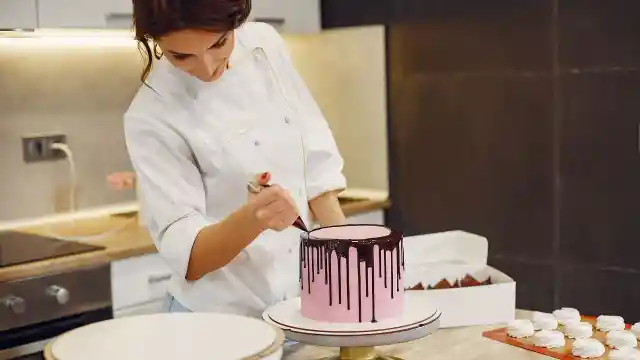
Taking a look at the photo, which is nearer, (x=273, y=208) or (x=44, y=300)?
(x=273, y=208)

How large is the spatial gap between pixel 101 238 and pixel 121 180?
1.16 ft

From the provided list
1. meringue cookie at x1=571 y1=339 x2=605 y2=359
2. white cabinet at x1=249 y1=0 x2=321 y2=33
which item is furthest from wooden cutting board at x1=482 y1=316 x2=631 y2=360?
white cabinet at x1=249 y1=0 x2=321 y2=33

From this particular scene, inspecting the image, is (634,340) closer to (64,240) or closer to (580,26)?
(580,26)

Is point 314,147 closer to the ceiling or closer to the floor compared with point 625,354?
closer to the ceiling

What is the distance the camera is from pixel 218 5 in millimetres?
1246

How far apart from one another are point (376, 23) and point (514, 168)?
64cm

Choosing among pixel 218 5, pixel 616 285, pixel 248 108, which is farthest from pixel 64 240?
pixel 616 285

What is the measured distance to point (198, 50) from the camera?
130 cm

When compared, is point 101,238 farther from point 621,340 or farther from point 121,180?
point 621,340

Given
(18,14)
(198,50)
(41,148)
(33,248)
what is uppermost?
(18,14)

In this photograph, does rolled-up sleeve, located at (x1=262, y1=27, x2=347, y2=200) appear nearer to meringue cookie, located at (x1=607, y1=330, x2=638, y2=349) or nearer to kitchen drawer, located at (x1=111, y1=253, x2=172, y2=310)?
meringue cookie, located at (x1=607, y1=330, x2=638, y2=349)

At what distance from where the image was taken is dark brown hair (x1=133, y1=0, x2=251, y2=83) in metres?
1.23

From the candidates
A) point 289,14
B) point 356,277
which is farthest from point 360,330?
point 289,14

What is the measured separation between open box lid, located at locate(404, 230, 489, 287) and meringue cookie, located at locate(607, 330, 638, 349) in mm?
239
